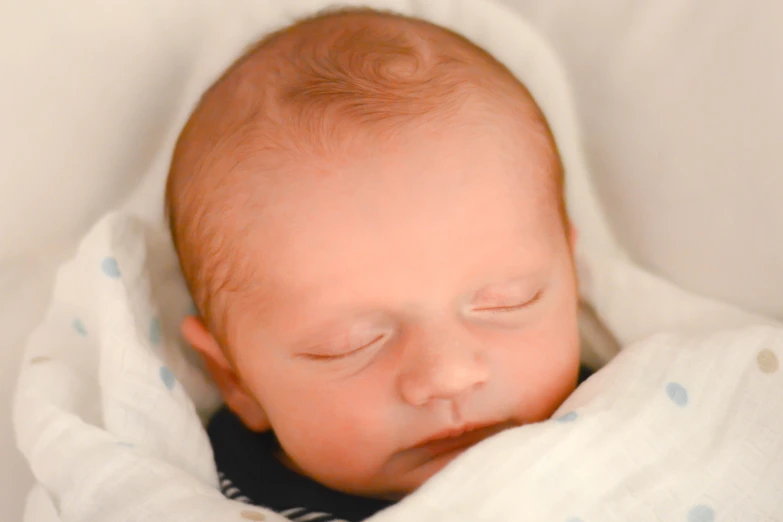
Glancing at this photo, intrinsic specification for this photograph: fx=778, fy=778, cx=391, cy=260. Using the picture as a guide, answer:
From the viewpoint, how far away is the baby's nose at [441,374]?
81cm

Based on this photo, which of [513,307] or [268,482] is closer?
[513,307]

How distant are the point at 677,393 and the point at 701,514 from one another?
145 millimetres

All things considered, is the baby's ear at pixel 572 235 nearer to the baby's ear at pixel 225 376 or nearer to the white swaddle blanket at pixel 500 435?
the white swaddle blanket at pixel 500 435

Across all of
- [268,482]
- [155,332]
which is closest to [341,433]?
[268,482]

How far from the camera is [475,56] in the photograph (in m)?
1.04

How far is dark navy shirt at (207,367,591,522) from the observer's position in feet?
3.18

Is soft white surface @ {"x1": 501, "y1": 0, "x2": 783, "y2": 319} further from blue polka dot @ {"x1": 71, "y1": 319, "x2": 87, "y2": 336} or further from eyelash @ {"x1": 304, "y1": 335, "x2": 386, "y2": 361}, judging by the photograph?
blue polka dot @ {"x1": 71, "y1": 319, "x2": 87, "y2": 336}

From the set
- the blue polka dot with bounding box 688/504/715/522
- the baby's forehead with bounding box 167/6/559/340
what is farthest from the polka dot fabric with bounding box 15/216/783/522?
the baby's forehead with bounding box 167/6/559/340

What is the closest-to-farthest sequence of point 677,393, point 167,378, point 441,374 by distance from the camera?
point 441,374 < point 677,393 < point 167,378

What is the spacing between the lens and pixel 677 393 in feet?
2.99

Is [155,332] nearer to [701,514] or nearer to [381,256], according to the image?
[381,256]

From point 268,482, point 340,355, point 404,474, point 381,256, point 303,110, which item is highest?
point 303,110

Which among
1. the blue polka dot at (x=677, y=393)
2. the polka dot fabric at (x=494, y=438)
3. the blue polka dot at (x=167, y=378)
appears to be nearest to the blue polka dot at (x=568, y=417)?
the polka dot fabric at (x=494, y=438)

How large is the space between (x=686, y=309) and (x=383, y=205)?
1.59 feet
